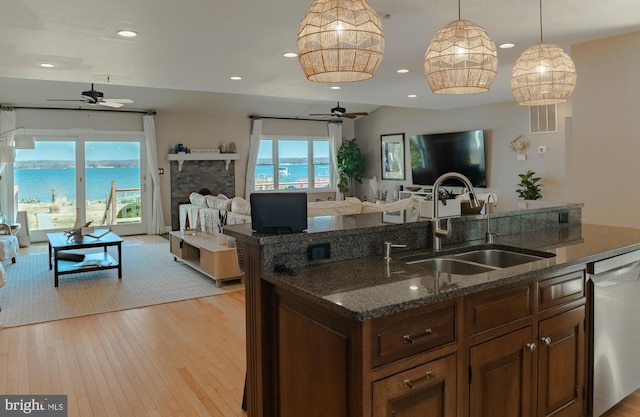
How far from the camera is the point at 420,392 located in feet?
5.69

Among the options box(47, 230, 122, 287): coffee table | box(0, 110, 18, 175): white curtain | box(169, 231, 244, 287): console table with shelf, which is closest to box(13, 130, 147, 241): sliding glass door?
box(0, 110, 18, 175): white curtain

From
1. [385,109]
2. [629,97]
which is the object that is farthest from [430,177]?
[629,97]

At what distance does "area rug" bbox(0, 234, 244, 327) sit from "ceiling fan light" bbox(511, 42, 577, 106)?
3796 mm

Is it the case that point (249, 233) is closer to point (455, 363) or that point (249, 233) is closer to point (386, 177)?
point (455, 363)

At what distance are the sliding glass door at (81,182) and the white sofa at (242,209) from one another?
201 centimetres

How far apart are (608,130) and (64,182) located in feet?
30.0

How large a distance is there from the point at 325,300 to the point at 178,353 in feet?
7.80

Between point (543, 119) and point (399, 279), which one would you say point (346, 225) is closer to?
point (399, 279)

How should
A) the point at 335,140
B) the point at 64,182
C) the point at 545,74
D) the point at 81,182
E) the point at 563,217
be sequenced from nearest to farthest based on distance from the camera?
the point at 545,74 → the point at 563,217 → the point at 64,182 → the point at 81,182 → the point at 335,140

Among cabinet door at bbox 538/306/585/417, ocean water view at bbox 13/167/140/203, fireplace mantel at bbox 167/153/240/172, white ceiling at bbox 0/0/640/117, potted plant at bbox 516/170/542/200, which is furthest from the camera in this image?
fireplace mantel at bbox 167/153/240/172

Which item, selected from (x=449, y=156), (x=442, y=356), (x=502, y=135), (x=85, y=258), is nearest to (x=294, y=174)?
(x=449, y=156)

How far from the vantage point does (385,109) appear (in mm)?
11391

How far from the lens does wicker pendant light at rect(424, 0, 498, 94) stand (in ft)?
8.21

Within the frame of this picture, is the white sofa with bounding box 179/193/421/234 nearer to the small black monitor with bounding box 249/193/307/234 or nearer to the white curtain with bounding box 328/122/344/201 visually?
the small black monitor with bounding box 249/193/307/234
